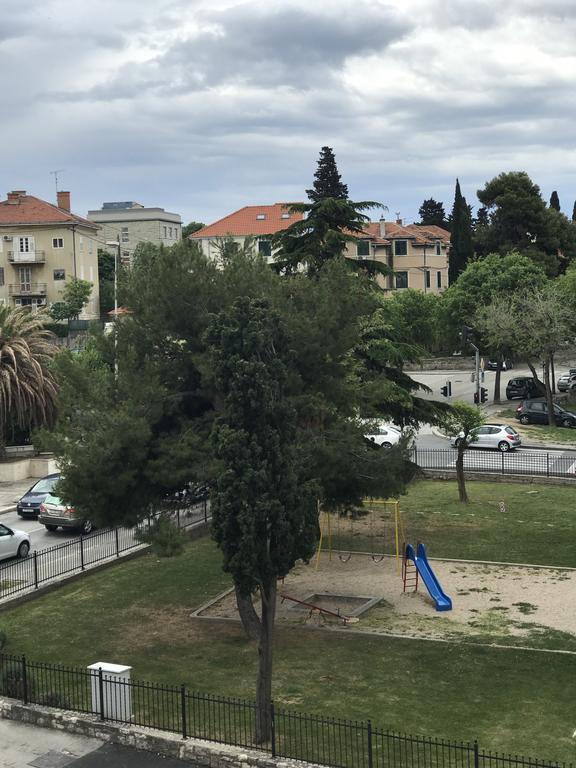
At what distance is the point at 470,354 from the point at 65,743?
226 ft

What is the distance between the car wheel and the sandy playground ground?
23.5ft

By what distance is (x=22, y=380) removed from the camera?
40312 mm

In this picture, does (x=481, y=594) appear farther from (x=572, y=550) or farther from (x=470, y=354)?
(x=470, y=354)

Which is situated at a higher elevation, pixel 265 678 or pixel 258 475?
pixel 258 475

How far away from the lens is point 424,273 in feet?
316

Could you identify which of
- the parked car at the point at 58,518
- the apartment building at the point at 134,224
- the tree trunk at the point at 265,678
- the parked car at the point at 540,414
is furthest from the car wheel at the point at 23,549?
the apartment building at the point at 134,224

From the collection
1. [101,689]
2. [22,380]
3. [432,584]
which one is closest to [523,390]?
[22,380]

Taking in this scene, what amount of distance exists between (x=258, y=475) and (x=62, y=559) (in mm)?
14186

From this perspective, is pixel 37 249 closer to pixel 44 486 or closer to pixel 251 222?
pixel 251 222

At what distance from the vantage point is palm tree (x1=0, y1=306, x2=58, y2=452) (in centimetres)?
4000

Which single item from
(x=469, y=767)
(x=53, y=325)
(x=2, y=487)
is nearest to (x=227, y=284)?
(x=469, y=767)

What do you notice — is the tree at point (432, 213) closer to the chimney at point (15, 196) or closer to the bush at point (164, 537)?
the chimney at point (15, 196)

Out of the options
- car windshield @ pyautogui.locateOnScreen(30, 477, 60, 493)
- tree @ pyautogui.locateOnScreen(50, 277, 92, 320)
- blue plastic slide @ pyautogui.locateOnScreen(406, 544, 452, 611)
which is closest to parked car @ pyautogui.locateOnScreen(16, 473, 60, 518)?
car windshield @ pyautogui.locateOnScreen(30, 477, 60, 493)

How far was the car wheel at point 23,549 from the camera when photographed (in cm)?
2775
